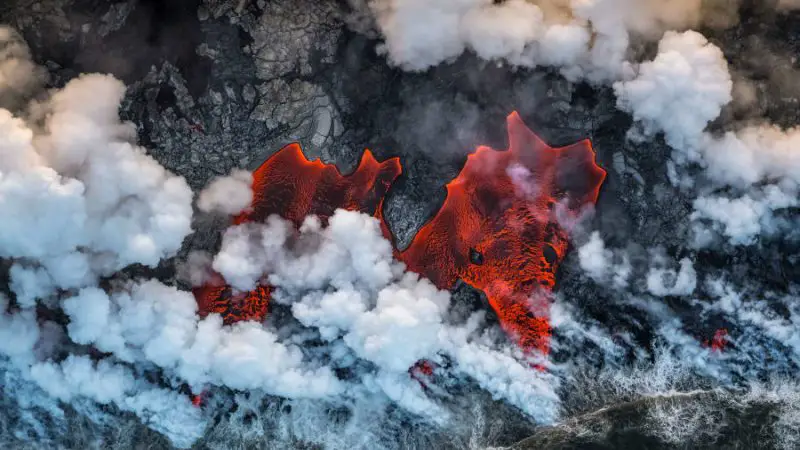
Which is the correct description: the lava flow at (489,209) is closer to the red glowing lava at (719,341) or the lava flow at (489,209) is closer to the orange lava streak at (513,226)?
the orange lava streak at (513,226)

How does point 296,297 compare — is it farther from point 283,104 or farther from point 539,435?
point 539,435

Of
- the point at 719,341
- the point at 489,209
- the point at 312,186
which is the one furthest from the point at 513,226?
the point at 719,341

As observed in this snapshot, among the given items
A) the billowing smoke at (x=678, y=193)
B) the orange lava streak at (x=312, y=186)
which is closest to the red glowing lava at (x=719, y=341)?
the billowing smoke at (x=678, y=193)

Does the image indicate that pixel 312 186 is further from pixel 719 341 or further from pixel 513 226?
pixel 719 341

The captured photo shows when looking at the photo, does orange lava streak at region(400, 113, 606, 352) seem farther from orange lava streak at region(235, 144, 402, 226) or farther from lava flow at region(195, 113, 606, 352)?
orange lava streak at region(235, 144, 402, 226)

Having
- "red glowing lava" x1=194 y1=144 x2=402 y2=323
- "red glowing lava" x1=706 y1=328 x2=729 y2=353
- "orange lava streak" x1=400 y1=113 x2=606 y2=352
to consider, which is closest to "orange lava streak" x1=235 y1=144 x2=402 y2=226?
"red glowing lava" x1=194 y1=144 x2=402 y2=323

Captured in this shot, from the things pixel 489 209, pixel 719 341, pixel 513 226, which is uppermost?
pixel 489 209
